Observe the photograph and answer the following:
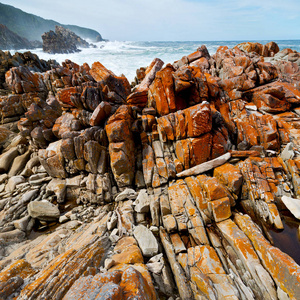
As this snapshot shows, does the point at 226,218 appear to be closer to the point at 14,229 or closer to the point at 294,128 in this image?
the point at 294,128

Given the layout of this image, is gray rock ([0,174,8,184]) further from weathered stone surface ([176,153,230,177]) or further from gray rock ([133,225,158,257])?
weathered stone surface ([176,153,230,177])

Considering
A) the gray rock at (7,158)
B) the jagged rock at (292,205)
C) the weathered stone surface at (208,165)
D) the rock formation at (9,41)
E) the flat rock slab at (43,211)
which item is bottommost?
the flat rock slab at (43,211)

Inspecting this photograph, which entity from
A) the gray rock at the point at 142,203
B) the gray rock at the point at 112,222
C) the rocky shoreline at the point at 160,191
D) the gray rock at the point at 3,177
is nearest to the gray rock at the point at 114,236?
the rocky shoreline at the point at 160,191

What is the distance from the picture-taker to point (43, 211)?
12.8 metres

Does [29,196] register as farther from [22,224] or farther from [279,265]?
[279,265]

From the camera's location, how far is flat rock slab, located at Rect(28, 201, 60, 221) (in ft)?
41.8

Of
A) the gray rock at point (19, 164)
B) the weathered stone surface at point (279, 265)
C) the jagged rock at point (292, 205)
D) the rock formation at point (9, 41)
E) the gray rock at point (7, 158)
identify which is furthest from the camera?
the rock formation at point (9, 41)

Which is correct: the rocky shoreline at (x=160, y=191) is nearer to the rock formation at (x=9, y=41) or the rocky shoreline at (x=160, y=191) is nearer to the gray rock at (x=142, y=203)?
the gray rock at (x=142, y=203)

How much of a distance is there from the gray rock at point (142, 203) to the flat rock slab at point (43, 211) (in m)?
7.21

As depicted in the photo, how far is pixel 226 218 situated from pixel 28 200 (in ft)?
56.1

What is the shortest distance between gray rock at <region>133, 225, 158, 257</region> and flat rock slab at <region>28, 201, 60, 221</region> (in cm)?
789

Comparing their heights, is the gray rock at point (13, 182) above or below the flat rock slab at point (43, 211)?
above

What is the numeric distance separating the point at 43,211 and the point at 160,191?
10.3 meters

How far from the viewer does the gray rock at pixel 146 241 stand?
8584 millimetres
